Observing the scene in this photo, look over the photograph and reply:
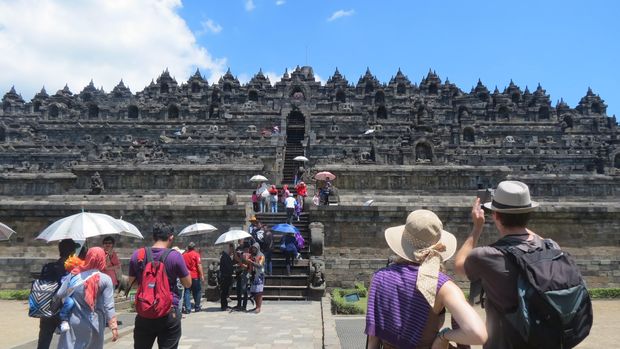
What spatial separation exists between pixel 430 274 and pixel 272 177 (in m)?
22.0

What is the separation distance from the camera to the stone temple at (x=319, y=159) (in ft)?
55.7

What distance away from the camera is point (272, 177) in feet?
81.7

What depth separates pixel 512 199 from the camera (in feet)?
11.0

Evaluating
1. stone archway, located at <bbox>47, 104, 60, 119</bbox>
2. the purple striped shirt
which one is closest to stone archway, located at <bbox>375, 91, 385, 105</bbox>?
stone archway, located at <bbox>47, 104, 60, 119</bbox>

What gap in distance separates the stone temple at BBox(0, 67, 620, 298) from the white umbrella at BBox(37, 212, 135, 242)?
5.98 metres

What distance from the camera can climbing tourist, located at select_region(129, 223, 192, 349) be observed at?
5230 millimetres

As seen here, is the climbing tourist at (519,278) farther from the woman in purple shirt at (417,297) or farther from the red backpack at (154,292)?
the red backpack at (154,292)

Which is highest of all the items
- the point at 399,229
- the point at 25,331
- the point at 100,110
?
the point at 100,110

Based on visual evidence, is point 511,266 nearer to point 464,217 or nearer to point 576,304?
point 576,304

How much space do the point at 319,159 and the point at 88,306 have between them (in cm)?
2772

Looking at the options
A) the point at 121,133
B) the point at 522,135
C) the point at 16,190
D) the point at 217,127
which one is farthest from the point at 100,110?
the point at 522,135

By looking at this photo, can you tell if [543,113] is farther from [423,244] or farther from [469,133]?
[423,244]

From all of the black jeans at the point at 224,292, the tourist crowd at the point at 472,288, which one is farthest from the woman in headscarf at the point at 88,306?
the black jeans at the point at 224,292

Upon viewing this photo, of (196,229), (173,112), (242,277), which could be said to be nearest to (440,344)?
(242,277)
